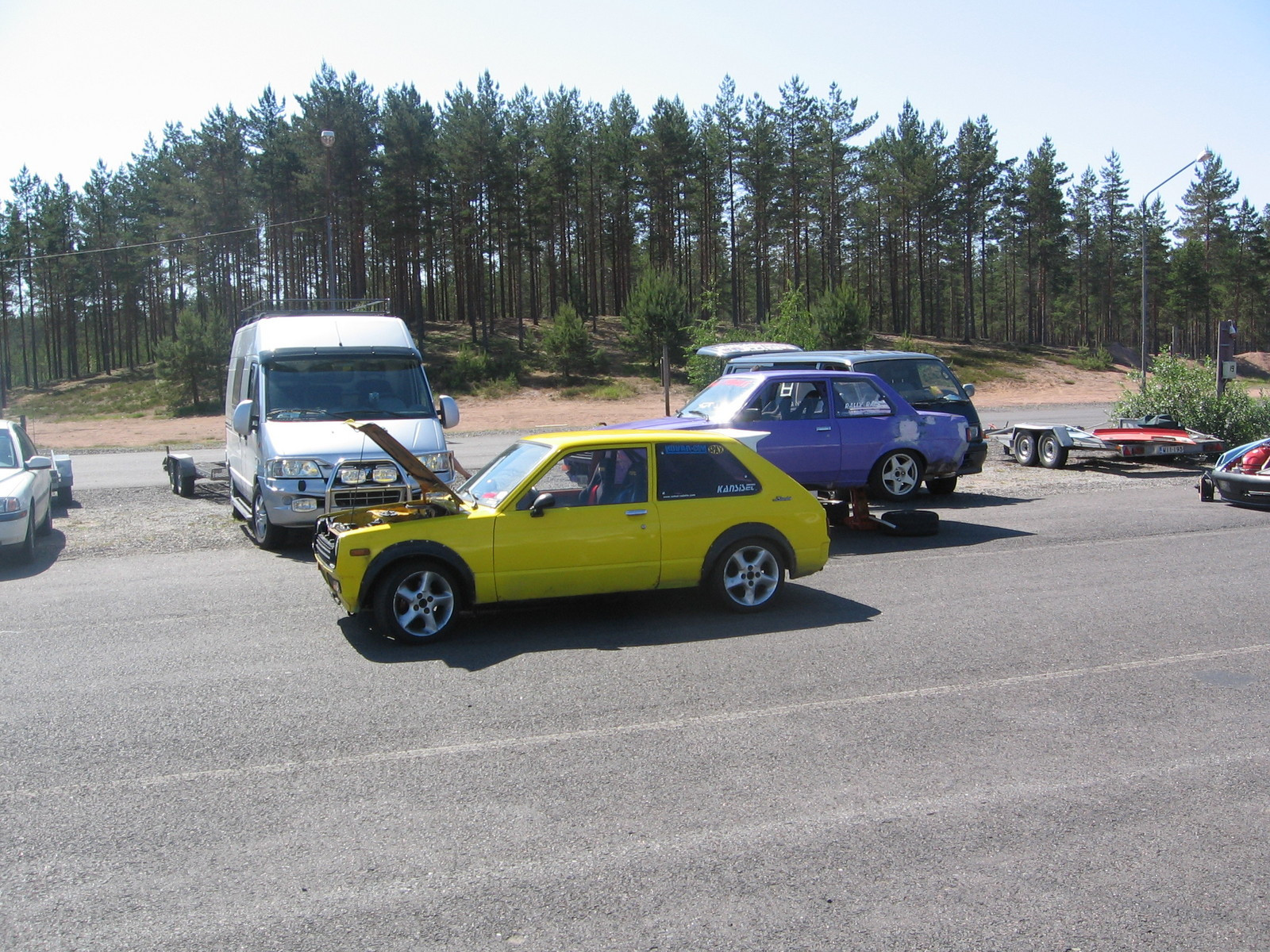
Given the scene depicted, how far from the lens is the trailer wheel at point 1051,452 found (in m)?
17.8

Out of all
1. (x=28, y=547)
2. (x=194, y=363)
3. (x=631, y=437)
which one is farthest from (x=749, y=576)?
(x=194, y=363)

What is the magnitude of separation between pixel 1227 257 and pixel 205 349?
77232 millimetres

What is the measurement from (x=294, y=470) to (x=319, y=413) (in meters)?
1.12

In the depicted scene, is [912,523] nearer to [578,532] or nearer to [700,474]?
[700,474]

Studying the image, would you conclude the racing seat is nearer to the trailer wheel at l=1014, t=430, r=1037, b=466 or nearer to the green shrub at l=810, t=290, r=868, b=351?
the trailer wheel at l=1014, t=430, r=1037, b=466

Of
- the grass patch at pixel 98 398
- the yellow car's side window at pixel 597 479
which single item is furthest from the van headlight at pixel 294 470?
the grass patch at pixel 98 398

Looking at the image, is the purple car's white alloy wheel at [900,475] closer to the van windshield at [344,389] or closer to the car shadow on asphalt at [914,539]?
the car shadow on asphalt at [914,539]

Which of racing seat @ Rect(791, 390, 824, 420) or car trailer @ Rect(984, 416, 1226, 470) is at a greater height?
racing seat @ Rect(791, 390, 824, 420)

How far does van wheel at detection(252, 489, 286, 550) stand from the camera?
35.5ft

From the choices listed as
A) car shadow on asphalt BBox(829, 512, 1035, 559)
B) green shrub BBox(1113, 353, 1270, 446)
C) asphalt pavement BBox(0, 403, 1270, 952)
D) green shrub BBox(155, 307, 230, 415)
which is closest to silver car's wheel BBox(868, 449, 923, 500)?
car shadow on asphalt BBox(829, 512, 1035, 559)

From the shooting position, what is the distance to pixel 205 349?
4784 cm

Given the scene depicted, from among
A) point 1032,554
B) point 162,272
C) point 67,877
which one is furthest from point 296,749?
point 162,272

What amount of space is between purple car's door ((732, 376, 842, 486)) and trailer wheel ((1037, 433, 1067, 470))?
7353mm

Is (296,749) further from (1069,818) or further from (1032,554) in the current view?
(1032,554)
